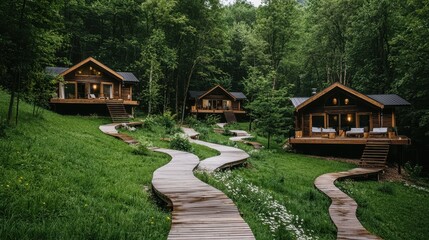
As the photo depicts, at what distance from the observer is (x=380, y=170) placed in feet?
60.2

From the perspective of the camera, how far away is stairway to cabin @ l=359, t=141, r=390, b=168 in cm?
2008

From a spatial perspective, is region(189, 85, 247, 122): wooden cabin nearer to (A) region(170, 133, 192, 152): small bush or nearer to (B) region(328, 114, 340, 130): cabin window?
(B) region(328, 114, 340, 130): cabin window

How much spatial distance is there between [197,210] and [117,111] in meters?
25.4

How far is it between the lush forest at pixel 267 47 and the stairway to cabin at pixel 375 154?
11.7 feet

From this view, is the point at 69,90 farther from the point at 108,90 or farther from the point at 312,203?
the point at 312,203

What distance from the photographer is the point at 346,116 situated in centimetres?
2712

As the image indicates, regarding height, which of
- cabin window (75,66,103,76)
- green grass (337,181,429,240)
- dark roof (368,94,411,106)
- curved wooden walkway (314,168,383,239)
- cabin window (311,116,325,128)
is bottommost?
green grass (337,181,429,240)

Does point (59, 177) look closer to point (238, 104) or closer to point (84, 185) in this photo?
point (84, 185)

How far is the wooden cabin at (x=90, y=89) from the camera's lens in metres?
30.1

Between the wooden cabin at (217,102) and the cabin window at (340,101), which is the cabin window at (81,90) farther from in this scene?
the cabin window at (340,101)

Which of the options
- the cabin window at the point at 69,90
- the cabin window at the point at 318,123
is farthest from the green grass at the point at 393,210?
the cabin window at the point at 69,90

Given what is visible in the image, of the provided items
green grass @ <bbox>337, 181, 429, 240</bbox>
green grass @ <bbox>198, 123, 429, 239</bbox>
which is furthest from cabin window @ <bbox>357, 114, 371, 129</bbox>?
green grass @ <bbox>337, 181, 429, 240</bbox>

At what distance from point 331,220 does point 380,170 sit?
11669mm

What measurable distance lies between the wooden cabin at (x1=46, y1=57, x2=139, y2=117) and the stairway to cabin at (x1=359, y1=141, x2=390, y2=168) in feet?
75.1
